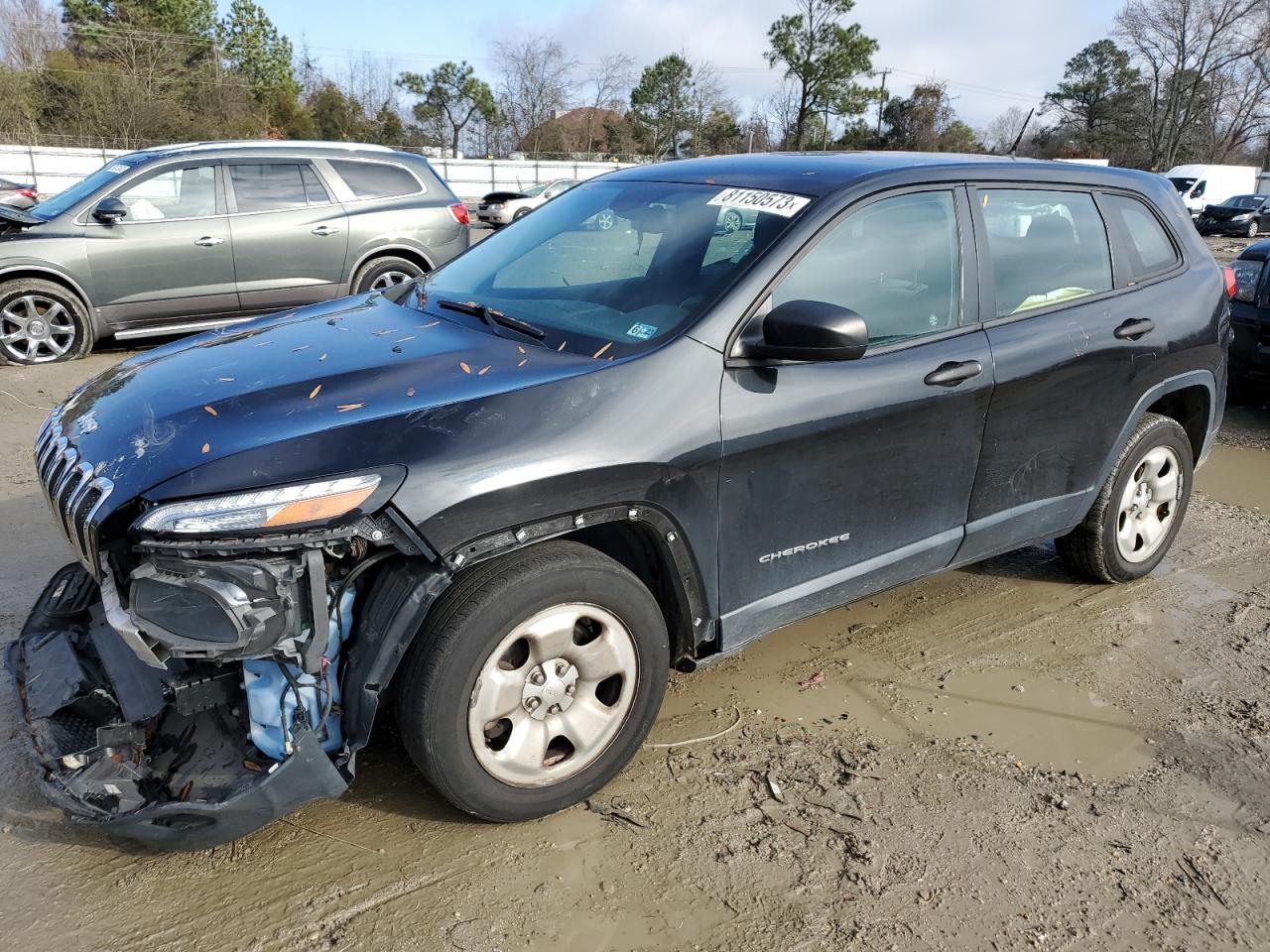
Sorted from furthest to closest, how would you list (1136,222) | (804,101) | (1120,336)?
1. (804,101)
2. (1136,222)
3. (1120,336)

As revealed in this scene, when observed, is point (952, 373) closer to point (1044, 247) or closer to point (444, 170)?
point (1044, 247)

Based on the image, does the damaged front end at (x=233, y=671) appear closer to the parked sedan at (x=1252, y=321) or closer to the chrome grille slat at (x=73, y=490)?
the chrome grille slat at (x=73, y=490)

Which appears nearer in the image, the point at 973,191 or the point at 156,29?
the point at 973,191

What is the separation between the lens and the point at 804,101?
51438mm

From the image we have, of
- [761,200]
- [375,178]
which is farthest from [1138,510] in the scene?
[375,178]

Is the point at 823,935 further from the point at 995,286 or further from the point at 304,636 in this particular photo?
the point at 995,286

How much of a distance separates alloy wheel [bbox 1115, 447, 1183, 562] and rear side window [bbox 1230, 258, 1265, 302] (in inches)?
149

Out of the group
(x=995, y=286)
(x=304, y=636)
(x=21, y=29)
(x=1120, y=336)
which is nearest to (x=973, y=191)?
(x=995, y=286)

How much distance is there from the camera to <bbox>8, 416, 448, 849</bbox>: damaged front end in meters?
2.18

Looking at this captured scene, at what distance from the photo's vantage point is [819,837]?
106 inches

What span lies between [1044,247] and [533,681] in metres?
2.62

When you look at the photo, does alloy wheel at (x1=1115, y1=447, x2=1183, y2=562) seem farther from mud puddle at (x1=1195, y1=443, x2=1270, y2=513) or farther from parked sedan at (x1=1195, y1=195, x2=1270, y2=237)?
parked sedan at (x1=1195, y1=195, x2=1270, y2=237)

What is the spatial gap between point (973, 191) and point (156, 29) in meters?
53.8

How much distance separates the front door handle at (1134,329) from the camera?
378 centimetres
